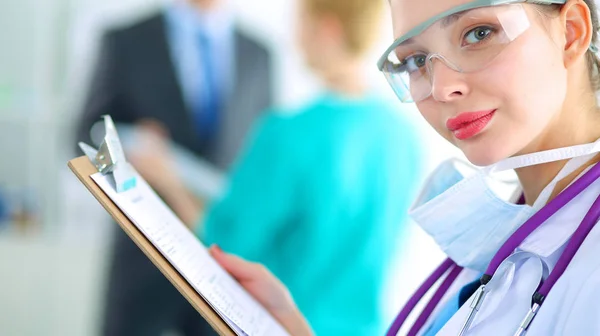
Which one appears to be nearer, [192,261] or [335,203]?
[192,261]

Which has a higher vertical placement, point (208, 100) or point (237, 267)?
point (208, 100)

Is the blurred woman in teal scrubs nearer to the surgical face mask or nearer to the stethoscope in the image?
the surgical face mask

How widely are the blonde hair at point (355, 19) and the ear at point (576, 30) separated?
152 cm

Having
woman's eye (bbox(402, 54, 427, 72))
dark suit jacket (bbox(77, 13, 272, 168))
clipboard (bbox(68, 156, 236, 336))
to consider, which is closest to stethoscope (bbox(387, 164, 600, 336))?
woman's eye (bbox(402, 54, 427, 72))

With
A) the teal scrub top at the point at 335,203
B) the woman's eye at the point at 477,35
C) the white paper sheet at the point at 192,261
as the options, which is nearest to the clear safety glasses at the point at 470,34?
the woman's eye at the point at 477,35

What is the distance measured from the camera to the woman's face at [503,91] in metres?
0.79

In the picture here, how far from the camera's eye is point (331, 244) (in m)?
2.31

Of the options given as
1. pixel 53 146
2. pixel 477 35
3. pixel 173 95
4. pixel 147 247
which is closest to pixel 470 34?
pixel 477 35

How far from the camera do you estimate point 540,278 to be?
83 centimetres

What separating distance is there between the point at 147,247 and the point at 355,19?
5.20 feet

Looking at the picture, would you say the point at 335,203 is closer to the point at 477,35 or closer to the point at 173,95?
the point at 173,95

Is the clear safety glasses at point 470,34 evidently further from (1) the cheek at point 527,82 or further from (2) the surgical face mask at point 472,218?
(2) the surgical face mask at point 472,218

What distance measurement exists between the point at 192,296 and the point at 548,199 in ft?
Result: 1.54

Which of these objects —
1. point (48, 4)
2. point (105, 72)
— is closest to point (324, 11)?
point (105, 72)
